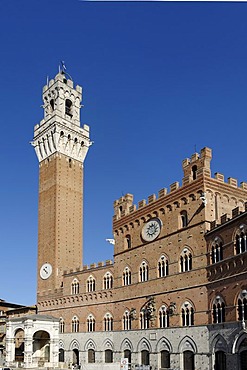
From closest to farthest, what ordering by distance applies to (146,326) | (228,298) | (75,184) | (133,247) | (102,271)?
1. (228,298)
2. (146,326)
3. (133,247)
4. (102,271)
5. (75,184)

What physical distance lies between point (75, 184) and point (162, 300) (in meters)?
25.3

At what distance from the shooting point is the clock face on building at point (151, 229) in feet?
140

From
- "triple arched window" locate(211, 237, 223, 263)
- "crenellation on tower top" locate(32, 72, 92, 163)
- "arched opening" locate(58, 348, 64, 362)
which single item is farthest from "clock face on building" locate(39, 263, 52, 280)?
"triple arched window" locate(211, 237, 223, 263)

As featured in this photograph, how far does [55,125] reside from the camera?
2448 inches

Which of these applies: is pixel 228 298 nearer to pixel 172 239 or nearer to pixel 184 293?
pixel 184 293

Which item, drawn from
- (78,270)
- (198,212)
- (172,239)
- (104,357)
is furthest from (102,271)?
(198,212)

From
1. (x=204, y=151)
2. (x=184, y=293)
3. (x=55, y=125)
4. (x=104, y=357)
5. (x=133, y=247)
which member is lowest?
(x=104, y=357)

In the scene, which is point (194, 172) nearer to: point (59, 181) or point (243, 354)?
point (243, 354)

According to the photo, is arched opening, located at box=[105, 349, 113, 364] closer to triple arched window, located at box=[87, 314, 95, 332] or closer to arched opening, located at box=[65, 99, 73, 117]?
triple arched window, located at box=[87, 314, 95, 332]

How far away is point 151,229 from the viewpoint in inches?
1716

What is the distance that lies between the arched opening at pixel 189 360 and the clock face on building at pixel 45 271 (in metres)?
23.9

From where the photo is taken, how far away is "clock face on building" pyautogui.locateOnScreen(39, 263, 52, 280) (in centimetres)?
5717

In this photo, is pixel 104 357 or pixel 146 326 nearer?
pixel 146 326

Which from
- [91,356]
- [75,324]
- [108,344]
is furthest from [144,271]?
[75,324]
